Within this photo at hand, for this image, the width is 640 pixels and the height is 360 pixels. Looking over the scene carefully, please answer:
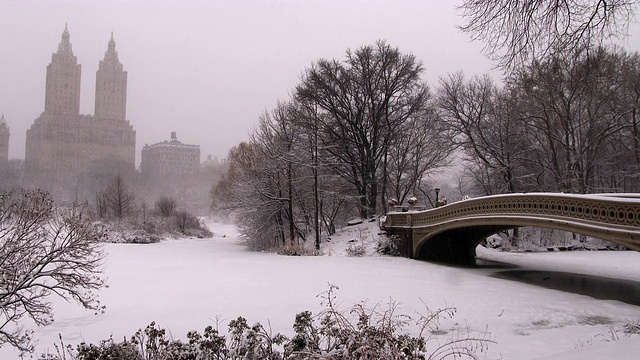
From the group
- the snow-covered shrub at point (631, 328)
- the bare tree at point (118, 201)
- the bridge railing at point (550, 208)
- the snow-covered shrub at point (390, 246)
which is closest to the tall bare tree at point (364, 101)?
the snow-covered shrub at point (390, 246)

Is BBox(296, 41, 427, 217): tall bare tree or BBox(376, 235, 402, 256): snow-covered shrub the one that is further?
BBox(296, 41, 427, 217): tall bare tree

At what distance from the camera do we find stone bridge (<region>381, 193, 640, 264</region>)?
9961mm

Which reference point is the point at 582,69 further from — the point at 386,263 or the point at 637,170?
the point at 637,170

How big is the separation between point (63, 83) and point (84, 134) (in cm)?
1544

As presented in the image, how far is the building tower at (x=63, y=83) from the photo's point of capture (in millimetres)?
100938

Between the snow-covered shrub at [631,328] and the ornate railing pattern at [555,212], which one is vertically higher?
the ornate railing pattern at [555,212]

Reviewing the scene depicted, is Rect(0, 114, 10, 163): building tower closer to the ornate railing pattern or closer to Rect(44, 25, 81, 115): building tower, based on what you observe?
Rect(44, 25, 81, 115): building tower

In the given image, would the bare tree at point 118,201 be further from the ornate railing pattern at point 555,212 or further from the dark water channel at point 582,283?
the dark water channel at point 582,283

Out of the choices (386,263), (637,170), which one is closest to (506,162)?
(637,170)

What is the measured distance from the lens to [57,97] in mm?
102000

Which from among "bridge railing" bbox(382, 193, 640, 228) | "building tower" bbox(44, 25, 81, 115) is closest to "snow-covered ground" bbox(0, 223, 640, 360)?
"bridge railing" bbox(382, 193, 640, 228)

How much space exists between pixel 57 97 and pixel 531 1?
11671cm

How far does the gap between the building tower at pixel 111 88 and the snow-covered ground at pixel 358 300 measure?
116m

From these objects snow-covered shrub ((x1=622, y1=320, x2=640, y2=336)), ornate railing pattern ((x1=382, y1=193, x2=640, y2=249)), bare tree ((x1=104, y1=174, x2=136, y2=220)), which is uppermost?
bare tree ((x1=104, y1=174, x2=136, y2=220))
